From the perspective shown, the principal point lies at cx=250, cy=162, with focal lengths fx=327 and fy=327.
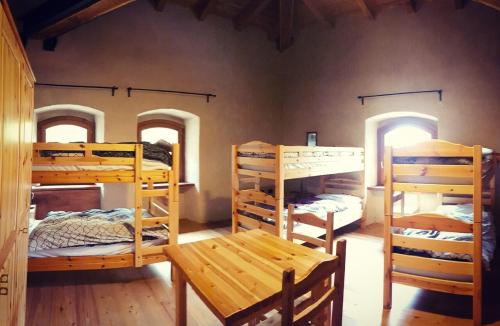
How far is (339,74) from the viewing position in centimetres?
610

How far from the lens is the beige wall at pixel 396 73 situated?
184 inches

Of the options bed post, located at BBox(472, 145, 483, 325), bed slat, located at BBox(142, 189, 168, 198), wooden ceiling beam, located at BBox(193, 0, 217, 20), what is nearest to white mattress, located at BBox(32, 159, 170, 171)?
bed slat, located at BBox(142, 189, 168, 198)

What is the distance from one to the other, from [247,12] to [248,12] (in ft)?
0.09

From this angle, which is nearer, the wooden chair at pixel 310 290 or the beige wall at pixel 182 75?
the wooden chair at pixel 310 290

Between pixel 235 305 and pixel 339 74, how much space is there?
5.50 m

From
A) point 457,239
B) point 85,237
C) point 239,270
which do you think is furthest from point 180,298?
point 457,239

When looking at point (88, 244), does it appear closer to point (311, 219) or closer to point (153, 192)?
point (153, 192)

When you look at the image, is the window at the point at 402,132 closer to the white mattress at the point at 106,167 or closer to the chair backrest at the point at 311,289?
the white mattress at the point at 106,167

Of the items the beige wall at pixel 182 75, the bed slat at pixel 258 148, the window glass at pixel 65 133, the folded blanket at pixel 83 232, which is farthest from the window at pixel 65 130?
the bed slat at pixel 258 148

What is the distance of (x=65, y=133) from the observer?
17.5 ft

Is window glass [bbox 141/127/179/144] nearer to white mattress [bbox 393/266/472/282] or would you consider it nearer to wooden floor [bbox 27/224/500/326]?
wooden floor [bbox 27/224/500/326]

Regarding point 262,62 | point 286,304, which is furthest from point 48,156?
point 262,62

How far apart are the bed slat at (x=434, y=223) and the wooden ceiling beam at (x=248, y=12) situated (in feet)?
14.6

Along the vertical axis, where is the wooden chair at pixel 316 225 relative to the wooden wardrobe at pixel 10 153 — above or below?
below
